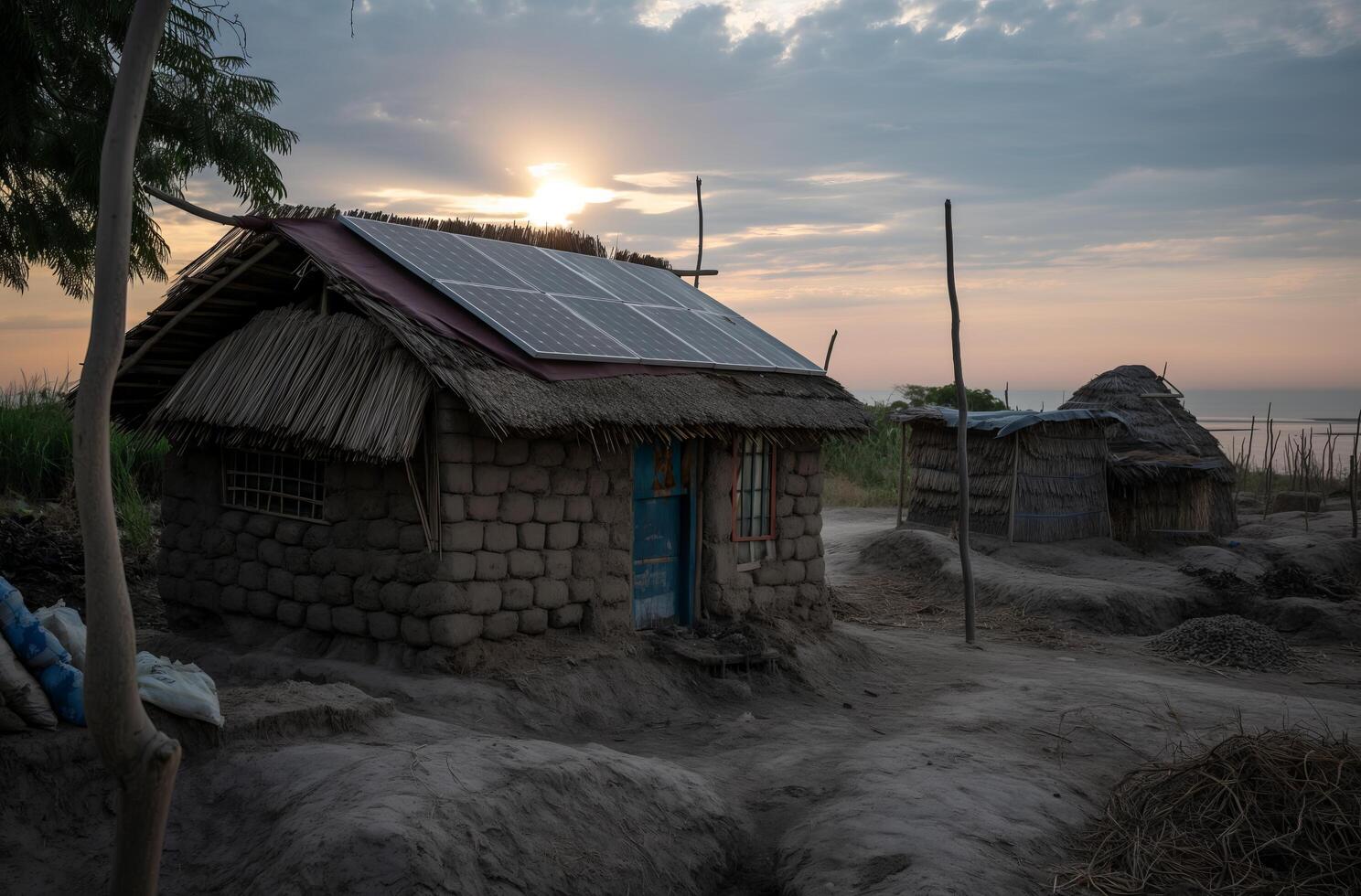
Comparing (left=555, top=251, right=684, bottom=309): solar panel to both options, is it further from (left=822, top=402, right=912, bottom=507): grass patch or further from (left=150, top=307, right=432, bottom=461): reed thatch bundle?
(left=822, top=402, right=912, bottom=507): grass patch

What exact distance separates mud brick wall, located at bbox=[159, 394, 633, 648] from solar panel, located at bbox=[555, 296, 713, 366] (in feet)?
3.46

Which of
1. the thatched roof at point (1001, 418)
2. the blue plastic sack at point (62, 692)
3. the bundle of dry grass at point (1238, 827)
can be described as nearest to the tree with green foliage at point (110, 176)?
the blue plastic sack at point (62, 692)

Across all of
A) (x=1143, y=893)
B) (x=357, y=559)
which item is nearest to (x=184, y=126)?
(x=357, y=559)

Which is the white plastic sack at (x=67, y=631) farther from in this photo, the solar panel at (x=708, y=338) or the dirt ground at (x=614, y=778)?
the solar panel at (x=708, y=338)

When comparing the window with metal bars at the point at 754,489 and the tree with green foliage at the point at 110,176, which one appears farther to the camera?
the window with metal bars at the point at 754,489

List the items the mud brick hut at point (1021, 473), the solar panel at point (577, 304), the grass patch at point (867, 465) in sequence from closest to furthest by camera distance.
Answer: the solar panel at point (577, 304), the mud brick hut at point (1021, 473), the grass patch at point (867, 465)

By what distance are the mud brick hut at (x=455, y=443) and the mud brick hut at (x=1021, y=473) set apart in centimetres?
710

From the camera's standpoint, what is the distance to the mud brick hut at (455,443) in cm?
773

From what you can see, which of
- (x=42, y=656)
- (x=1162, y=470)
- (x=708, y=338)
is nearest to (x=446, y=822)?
(x=42, y=656)

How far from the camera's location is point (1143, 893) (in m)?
5.29

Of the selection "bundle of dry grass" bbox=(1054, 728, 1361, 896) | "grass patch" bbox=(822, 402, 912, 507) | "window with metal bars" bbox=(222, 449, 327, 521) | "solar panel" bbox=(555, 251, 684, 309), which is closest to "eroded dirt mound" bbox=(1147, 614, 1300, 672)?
"bundle of dry grass" bbox=(1054, 728, 1361, 896)

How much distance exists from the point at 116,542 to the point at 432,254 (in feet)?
20.1

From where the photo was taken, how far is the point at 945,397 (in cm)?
2889

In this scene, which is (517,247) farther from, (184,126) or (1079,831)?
(1079,831)
